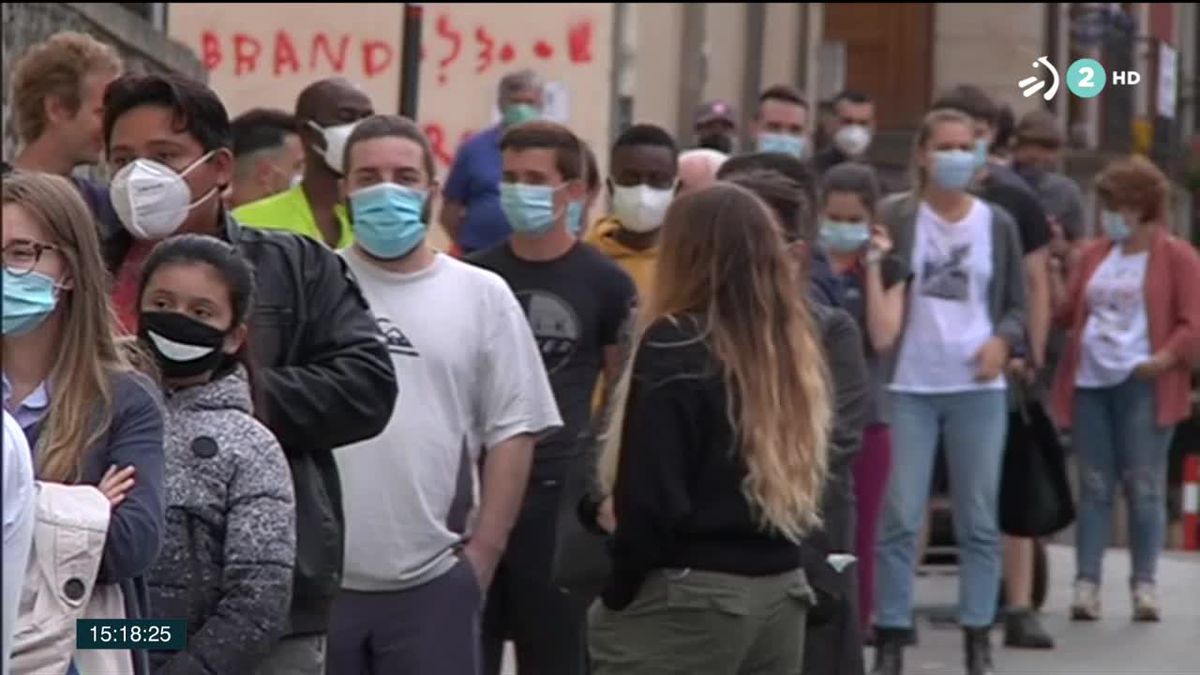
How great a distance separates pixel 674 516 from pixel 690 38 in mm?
15868

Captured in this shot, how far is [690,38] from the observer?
71.3 ft

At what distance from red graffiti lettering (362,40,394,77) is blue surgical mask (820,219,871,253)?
6.68m

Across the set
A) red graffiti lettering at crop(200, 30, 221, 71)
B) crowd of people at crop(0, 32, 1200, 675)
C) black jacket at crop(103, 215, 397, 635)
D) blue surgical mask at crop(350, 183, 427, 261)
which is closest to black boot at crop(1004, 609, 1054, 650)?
crowd of people at crop(0, 32, 1200, 675)

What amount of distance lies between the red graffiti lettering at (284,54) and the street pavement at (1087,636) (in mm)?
4874

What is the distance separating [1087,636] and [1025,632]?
0.57 meters

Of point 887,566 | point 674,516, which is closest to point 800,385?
point 674,516

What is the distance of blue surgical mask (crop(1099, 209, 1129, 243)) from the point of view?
12.4 metres

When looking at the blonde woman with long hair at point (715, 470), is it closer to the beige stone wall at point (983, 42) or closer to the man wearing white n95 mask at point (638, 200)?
the man wearing white n95 mask at point (638, 200)

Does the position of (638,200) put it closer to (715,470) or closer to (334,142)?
(334,142)

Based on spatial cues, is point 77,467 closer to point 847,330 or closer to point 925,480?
point 847,330

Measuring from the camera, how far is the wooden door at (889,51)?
40.0m

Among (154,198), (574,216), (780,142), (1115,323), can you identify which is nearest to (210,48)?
(780,142)

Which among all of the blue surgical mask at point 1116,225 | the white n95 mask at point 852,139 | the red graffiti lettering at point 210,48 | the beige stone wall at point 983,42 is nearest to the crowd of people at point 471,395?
the blue surgical mask at point 1116,225

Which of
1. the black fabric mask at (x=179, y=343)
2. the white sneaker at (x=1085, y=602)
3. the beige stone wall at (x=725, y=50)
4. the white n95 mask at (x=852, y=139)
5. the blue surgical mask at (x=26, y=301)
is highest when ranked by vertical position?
the beige stone wall at (x=725, y=50)
